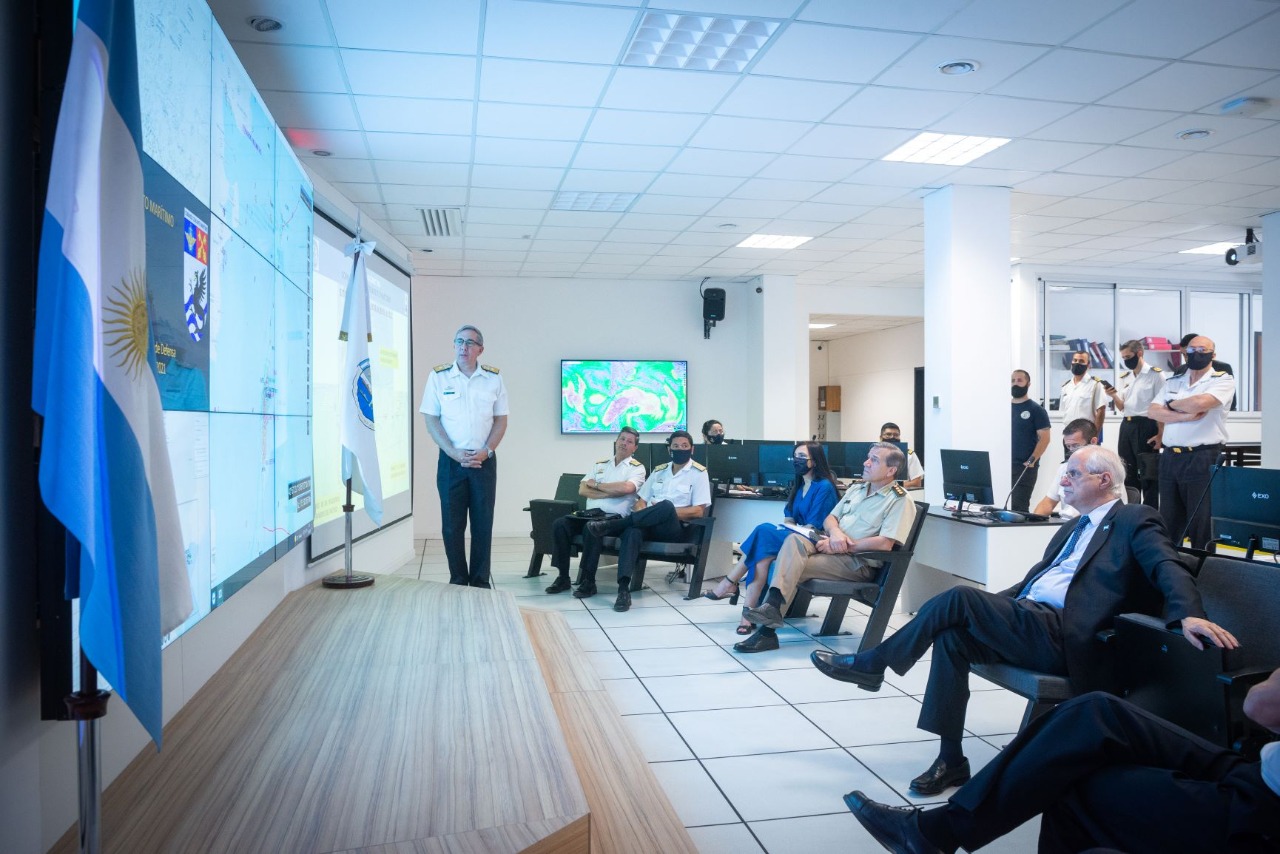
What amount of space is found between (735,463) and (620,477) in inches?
37.0

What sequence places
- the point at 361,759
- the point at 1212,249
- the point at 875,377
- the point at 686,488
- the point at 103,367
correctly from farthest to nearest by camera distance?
the point at 875,377, the point at 1212,249, the point at 686,488, the point at 361,759, the point at 103,367

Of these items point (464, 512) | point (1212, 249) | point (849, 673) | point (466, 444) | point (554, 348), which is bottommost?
point (849, 673)

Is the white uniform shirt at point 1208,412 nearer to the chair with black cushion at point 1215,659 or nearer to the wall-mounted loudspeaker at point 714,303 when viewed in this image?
the chair with black cushion at point 1215,659

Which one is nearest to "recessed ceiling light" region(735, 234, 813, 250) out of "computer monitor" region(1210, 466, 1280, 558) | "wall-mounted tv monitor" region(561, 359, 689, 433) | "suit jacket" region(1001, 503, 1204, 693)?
"wall-mounted tv monitor" region(561, 359, 689, 433)

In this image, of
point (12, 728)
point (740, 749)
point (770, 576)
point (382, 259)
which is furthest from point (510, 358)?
point (12, 728)

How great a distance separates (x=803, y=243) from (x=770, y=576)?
4506 mm

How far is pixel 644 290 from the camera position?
1034 cm

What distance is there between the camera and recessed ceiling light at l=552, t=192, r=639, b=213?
645cm

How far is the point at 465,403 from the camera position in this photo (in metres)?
5.28

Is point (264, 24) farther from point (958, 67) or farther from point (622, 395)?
point (622, 395)

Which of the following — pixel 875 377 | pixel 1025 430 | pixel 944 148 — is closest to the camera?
pixel 944 148

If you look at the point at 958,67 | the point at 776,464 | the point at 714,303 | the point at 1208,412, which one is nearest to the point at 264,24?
the point at 958,67

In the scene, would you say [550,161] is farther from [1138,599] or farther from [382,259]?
[1138,599]

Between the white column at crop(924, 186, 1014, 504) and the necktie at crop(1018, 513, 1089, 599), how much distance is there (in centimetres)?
335
